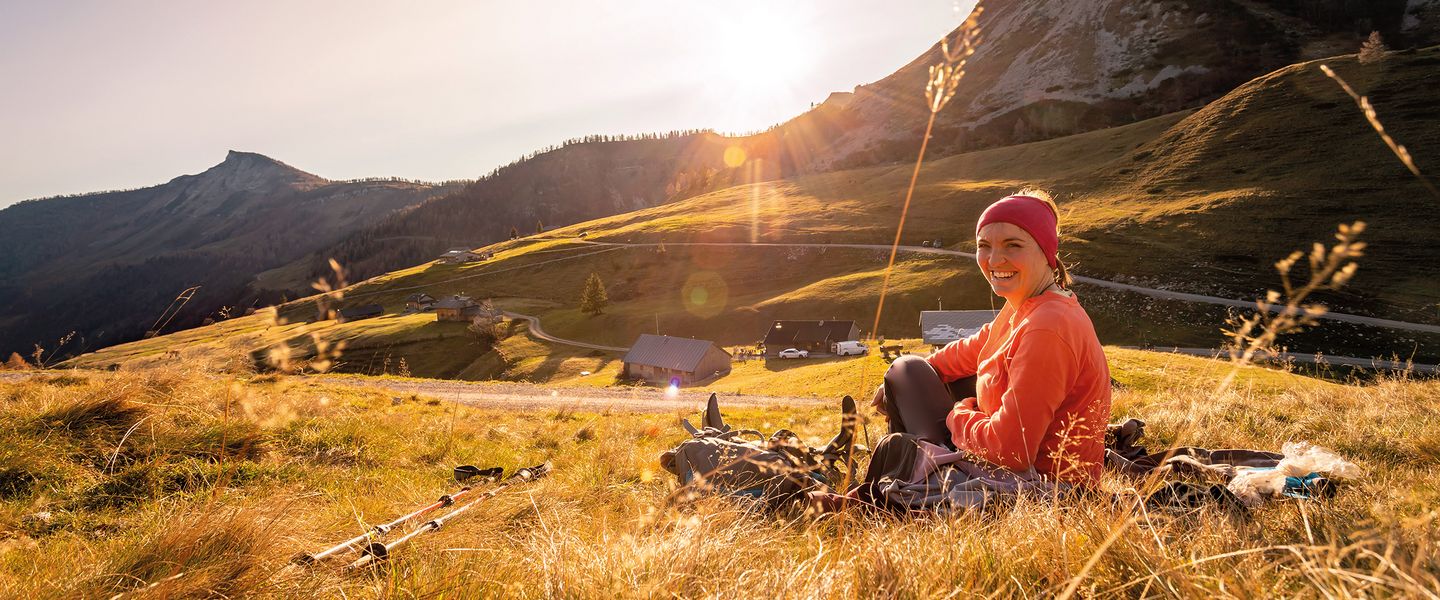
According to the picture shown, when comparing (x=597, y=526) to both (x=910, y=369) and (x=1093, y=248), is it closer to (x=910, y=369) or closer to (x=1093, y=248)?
(x=910, y=369)

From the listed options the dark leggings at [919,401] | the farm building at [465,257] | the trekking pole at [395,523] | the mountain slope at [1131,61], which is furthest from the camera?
the mountain slope at [1131,61]

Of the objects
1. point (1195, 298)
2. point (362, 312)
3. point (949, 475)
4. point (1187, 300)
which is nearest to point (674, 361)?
point (1187, 300)

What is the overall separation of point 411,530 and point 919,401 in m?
3.82

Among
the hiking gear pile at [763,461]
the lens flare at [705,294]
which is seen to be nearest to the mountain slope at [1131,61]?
the lens flare at [705,294]

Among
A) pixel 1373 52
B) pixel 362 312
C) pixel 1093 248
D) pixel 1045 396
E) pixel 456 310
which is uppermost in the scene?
pixel 1373 52

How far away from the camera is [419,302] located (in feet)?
353

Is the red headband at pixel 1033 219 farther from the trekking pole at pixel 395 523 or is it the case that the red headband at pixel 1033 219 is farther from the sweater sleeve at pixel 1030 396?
the trekking pole at pixel 395 523

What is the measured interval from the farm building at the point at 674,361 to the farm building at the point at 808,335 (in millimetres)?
5979

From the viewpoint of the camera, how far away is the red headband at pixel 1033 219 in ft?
12.7

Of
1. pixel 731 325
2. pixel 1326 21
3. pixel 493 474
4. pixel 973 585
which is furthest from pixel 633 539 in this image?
pixel 1326 21

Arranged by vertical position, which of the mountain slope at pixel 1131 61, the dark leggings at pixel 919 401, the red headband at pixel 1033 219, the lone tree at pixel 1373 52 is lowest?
the dark leggings at pixel 919 401

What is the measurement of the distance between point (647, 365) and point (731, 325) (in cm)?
1883

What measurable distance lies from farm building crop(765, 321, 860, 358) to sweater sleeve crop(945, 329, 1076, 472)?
61.0 m

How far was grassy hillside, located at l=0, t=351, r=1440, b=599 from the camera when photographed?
2.16m
